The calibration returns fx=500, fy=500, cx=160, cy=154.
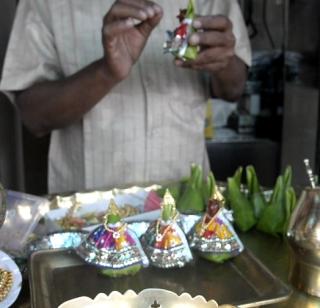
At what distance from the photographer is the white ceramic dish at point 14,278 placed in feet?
1.53

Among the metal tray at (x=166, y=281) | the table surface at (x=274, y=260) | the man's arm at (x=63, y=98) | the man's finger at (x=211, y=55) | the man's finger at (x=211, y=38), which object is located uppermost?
the man's finger at (x=211, y=38)

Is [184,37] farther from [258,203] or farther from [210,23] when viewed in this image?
[258,203]

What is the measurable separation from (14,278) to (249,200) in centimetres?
35

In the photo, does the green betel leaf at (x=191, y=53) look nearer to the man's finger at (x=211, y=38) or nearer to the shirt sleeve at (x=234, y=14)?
the man's finger at (x=211, y=38)

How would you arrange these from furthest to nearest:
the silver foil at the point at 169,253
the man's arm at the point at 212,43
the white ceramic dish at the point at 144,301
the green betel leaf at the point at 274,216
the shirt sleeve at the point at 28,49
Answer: the shirt sleeve at the point at 28,49 < the man's arm at the point at 212,43 < the green betel leaf at the point at 274,216 < the silver foil at the point at 169,253 < the white ceramic dish at the point at 144,301

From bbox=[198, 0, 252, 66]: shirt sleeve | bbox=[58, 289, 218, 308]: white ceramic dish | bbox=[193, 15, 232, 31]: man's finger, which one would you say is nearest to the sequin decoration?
bbox=[58, 289, 218, 308]: white ceramic dish

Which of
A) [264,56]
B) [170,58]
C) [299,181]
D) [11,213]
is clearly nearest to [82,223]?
[11,213]

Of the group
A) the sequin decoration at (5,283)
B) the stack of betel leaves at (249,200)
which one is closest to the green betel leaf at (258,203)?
the stack of betel leaves at (249,200)

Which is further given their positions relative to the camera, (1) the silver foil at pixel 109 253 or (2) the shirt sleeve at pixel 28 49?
(2) the shirt sleeve at pixel 28 49

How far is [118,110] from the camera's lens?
88 centimetres

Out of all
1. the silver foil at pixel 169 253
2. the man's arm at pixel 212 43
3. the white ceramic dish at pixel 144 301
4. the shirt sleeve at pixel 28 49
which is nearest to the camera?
the white ceramic dish at pixel 144 301

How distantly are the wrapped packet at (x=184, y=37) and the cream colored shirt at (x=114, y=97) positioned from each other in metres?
0.15

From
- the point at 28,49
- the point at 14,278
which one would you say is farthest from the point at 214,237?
the point at 28,49

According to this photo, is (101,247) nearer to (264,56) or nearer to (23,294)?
(23,294)
